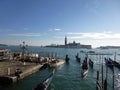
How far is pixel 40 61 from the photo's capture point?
5891cm

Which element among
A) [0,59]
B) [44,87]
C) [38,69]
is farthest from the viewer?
[0,59]

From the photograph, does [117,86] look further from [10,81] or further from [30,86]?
[10,81]

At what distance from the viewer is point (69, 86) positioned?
34.9 metres

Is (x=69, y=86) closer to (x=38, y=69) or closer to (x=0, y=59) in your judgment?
(x=38, y=69)

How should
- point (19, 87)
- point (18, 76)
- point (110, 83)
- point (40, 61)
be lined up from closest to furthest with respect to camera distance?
point (19, 87), point (18, 76), point (110, 83), point (40, 61)

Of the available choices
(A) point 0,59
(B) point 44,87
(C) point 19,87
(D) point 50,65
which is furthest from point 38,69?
(B) point 44,87

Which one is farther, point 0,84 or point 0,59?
point 0,59

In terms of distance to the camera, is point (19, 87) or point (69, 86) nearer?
point (19, 87)

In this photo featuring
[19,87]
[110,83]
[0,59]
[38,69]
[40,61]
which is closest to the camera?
[19,87]

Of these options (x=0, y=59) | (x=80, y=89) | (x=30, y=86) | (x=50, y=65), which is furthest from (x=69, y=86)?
(x=0, y=59)

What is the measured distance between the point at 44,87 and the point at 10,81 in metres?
6.72

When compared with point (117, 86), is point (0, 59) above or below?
above

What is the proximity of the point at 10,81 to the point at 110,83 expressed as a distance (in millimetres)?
17862

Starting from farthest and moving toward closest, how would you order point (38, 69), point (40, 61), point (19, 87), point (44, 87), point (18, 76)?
point (40, 61) < point (38, 69) < point (18, 76) < point (19, 87) < point (44, 87)
